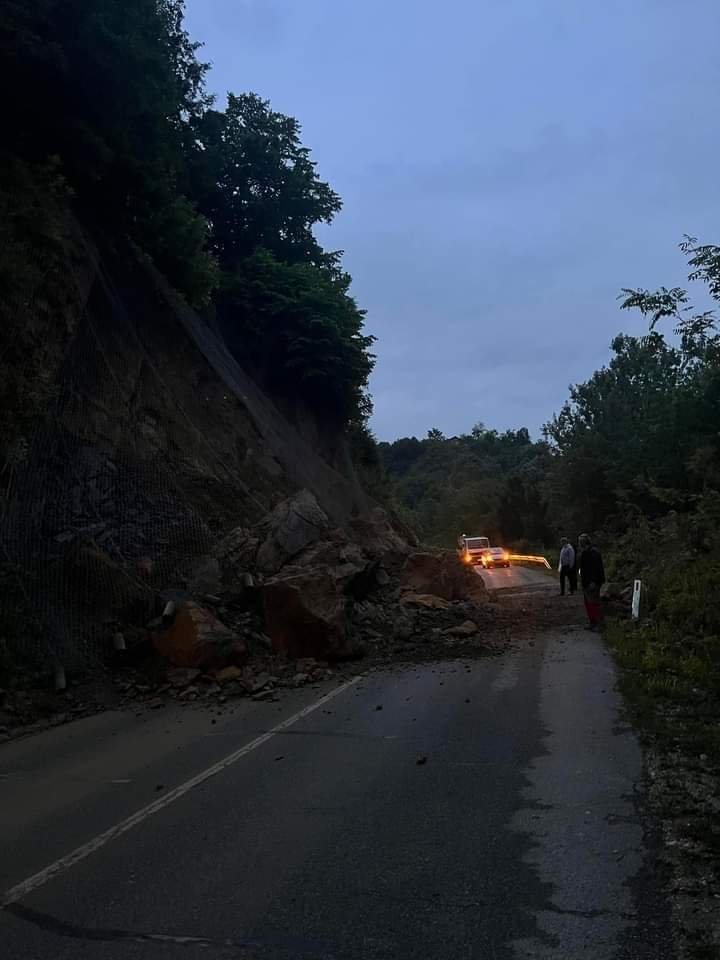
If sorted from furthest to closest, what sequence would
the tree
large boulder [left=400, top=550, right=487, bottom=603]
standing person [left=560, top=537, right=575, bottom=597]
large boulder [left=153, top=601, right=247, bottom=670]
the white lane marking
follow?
the tree → standing person [left=560, top=537, right=575, bottom=597] → large boulder [left=400, top=550, right=487, bottom=603] → large boulder [left=153, top=601, right=247, bottom=670] → the white lane marking

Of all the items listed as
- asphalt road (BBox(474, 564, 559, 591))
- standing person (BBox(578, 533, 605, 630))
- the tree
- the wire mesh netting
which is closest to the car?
asphalt road (BBox(474, 564, 559, 591))

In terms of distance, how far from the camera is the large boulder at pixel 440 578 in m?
18.6

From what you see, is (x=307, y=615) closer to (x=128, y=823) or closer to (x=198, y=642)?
(x=198, y=642)

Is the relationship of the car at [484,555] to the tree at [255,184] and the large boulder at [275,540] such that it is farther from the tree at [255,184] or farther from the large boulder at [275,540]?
the large boulder at [275,540]

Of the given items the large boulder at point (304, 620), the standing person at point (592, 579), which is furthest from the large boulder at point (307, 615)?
the standing person at point (592, 579)

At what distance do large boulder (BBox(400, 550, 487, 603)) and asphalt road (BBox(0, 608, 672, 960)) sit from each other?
30.5ft

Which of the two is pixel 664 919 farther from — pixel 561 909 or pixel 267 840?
pixel 267 840

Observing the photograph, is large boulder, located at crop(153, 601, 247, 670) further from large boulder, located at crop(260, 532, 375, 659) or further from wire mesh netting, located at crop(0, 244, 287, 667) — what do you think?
large boulder, located at crop(260, 532, 375, 659)

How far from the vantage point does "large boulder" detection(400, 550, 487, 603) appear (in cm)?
1858

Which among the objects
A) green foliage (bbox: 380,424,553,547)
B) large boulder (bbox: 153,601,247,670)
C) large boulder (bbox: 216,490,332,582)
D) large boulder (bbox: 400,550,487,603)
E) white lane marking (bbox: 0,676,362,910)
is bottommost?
white lane marking (bbox: 0,676,362,910)

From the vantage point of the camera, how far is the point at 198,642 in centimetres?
1134

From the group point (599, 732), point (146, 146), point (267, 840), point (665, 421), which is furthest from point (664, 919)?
point (665, 421)

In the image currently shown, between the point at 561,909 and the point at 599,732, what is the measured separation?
393cm

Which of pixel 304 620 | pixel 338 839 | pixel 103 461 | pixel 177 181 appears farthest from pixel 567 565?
pixel 338 839
